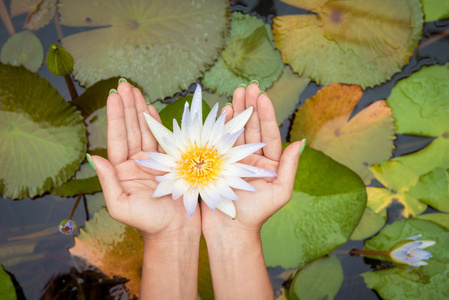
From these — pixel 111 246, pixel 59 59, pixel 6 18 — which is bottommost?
pixel 111 246

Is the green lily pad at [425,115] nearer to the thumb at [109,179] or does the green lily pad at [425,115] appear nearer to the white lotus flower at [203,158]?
the white lotus flower at [203,158]

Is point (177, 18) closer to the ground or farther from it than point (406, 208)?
farther from it

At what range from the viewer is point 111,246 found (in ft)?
7.05

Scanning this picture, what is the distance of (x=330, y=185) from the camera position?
6.79 ft

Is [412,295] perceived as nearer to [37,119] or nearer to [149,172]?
[149,172]

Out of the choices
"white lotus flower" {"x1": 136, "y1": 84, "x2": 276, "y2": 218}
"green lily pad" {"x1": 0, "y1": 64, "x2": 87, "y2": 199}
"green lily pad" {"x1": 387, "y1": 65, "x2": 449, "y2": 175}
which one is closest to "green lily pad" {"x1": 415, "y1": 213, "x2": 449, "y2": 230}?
"green lily pad" {"x1": 387, "y1": 65, "x2": 449, "y2": 175}

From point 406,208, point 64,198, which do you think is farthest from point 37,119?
point 406,208

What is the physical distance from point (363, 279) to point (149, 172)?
190 centimetres

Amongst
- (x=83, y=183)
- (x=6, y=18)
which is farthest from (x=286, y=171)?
(x=6, y=18)

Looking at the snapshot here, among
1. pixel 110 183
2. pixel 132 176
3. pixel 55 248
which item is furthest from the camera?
pixel 55 248

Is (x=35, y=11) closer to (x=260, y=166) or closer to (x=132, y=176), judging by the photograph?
(x=132, y=176)

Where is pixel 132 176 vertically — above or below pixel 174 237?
above

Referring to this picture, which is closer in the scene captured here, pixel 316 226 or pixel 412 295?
pixel 316 226

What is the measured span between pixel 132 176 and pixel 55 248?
3.99 ft
